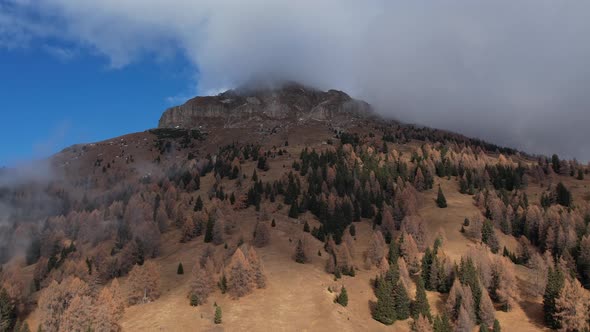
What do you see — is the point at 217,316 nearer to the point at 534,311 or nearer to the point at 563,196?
the point at 534,311

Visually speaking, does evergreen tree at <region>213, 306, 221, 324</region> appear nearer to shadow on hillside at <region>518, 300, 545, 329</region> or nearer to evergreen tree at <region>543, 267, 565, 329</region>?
shadow on hillside at <region>518, 300, 545, 329</region>

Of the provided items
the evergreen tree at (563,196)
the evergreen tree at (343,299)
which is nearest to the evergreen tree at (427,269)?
the evergreen tree at (343,299)

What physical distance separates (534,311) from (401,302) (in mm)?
30862

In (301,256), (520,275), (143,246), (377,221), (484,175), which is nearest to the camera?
(520,275)

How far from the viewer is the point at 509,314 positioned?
300ft

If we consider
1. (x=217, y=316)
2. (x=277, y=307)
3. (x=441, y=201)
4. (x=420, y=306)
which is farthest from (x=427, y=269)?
(x=441, y=201)

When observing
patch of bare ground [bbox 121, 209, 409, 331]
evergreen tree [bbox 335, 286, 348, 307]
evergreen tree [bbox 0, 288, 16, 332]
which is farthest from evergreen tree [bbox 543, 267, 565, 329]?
evergreen tree [bbox 0, 288, 16, 332]

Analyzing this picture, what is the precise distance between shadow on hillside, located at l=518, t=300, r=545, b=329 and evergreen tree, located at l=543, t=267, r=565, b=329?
1.80 m

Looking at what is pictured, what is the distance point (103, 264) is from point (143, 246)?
13220 mm

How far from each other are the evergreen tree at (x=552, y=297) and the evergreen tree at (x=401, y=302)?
28.6 metres

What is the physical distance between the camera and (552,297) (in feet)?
281

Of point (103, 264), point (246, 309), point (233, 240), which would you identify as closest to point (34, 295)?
point (103, 264)

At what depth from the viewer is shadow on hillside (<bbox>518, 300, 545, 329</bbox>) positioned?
286 ft

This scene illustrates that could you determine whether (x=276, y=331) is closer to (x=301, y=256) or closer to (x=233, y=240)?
(x=301, y=256)
